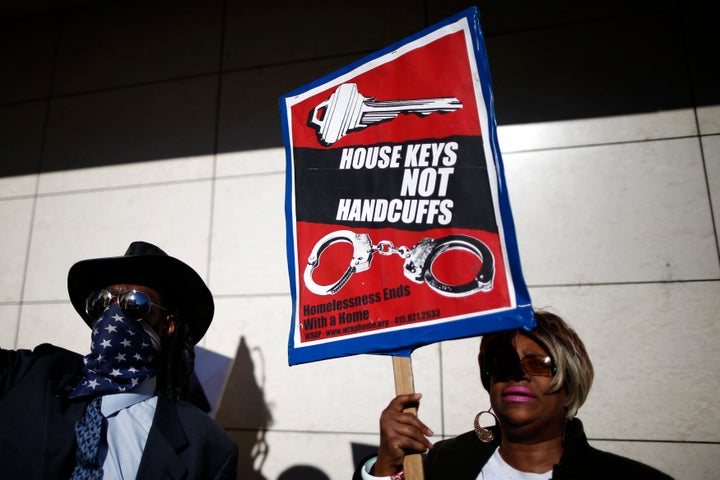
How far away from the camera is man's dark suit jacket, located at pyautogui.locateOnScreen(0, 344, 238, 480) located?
1.55 meters

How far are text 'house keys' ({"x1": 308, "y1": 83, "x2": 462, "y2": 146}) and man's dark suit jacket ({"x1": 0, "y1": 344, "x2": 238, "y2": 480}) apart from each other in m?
1.21

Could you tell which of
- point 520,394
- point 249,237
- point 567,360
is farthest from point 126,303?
point 567,360

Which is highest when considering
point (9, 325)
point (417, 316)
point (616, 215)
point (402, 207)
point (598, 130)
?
point (598, 130)

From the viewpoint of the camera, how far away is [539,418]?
1562 millimetres

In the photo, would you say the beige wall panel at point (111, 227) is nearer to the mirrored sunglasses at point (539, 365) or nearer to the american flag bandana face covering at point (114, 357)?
the american flag bandana face covering at point (114, 357)

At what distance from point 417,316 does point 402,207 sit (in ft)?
1.15

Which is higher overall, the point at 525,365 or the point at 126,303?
the point at 126,303

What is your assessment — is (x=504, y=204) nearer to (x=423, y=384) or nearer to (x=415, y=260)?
(x=415, y=260)

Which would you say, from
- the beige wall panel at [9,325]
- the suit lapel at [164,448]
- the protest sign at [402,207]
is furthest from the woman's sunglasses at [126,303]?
the beige wall panel at [9,325]

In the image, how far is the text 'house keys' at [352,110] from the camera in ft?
5.16

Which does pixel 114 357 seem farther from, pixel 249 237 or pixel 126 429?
pixel 249 237

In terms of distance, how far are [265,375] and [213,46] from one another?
2441 millimetres

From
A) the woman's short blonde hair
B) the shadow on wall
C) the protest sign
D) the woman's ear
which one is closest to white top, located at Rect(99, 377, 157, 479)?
the woman's ear

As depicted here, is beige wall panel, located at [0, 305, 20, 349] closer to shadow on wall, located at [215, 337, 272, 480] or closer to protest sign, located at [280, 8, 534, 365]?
shadow on wall, located at [215, 337, 272, 480]
